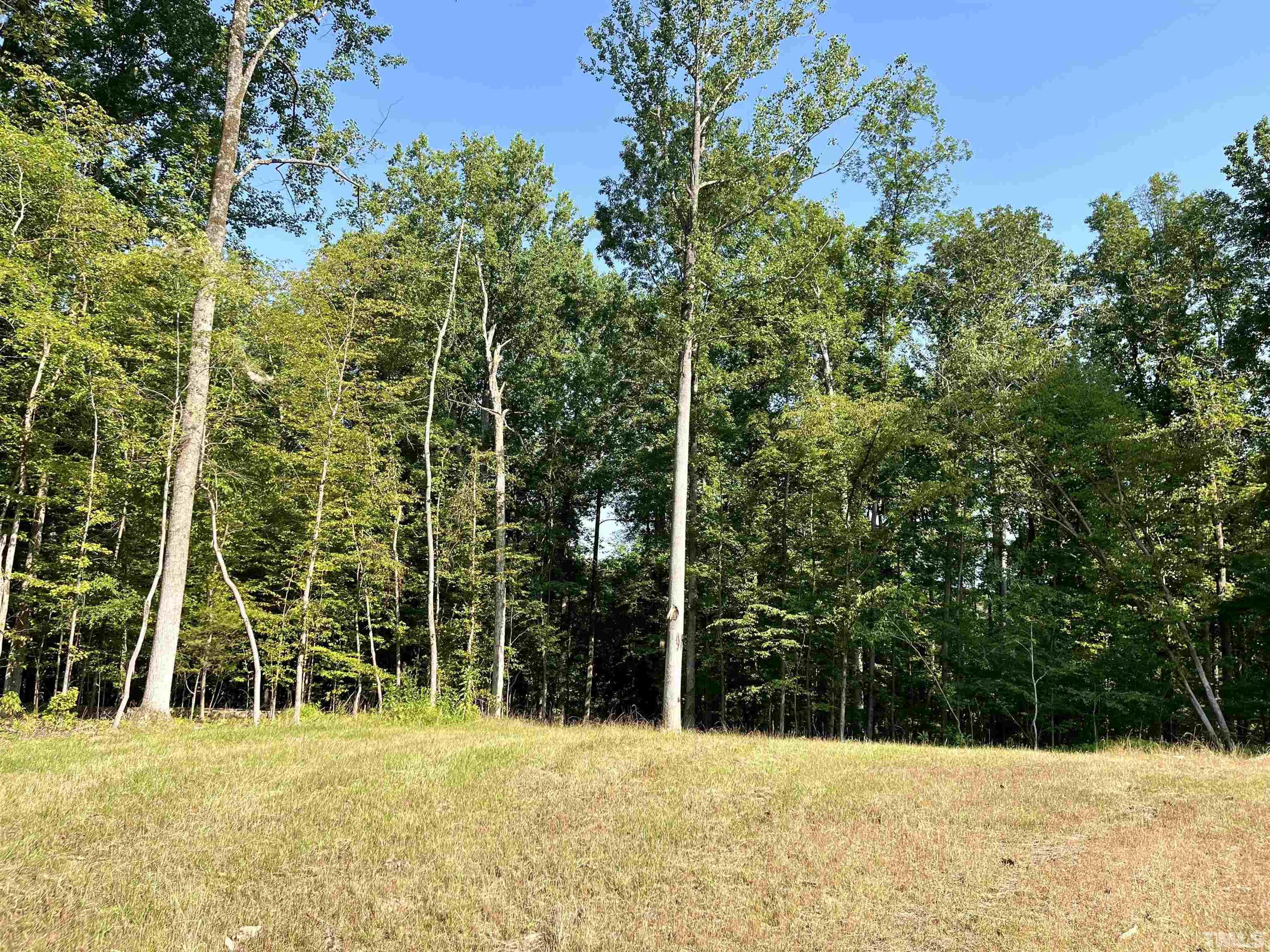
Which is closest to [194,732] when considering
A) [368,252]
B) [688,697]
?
[368,252]

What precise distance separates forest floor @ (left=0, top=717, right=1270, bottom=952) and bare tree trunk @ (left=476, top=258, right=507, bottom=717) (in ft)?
29.0

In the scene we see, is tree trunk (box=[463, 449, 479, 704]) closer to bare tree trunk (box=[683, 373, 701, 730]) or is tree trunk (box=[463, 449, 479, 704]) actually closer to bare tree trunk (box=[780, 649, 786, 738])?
bare tree trunk (box=[683, 373, 701, 730])

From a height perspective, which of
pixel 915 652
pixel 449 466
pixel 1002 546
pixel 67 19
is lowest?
pixel 915 652

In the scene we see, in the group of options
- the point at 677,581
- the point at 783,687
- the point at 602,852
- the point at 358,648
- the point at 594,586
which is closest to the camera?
the point at 602,852

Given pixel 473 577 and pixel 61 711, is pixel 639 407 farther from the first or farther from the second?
pixel 61 711

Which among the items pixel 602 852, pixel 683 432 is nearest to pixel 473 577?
pixel 683 432

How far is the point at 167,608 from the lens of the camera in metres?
10.6

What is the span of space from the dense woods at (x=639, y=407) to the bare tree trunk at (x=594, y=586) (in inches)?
66.3

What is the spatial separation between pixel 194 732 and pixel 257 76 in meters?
13.8

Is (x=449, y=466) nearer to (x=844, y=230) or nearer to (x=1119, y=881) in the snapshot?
(x=844, y=230)

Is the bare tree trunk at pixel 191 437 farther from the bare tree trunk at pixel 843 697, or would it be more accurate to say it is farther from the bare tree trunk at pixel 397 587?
the bare tree trunk at pixel 843 697

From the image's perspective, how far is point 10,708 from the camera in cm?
1027

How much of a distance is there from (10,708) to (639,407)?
15.0 metres

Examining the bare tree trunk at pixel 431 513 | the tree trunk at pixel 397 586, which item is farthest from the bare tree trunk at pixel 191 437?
the tree trunk at pixel 397 586
